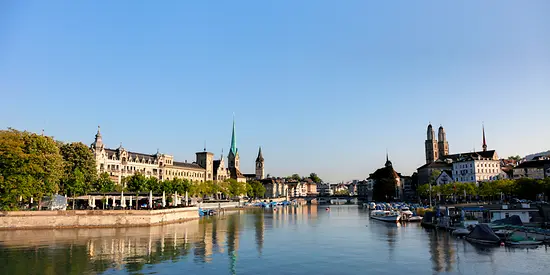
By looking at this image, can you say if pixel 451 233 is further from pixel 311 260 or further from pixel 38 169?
pixel 38 169

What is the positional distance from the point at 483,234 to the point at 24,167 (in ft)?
217

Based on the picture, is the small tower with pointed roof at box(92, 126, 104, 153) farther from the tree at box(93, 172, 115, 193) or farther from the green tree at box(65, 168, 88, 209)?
the green tree at box(65, 168, 88, 209)

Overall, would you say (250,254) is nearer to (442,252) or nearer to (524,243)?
(442,252)

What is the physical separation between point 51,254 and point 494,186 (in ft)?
356

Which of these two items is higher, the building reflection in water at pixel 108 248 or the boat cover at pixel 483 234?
the boat cover at pixel 483 234

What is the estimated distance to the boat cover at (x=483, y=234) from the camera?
50.1m

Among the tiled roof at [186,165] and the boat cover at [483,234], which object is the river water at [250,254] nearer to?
the boat cover at [483,234]

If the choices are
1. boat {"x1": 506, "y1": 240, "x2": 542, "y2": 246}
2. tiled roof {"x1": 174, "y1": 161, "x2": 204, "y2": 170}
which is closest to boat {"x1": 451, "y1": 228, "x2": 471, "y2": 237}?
boat {"x1": 506, "y1": 240, "x2": 542, "y2": 246}

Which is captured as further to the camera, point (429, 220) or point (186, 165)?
point (186, 165)

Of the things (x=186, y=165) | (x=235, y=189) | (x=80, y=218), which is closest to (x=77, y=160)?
(x=80, y=218)

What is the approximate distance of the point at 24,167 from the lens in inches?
2608

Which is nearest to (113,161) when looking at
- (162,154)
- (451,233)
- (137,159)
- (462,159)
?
(137,159)

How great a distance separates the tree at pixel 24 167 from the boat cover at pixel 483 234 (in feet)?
209

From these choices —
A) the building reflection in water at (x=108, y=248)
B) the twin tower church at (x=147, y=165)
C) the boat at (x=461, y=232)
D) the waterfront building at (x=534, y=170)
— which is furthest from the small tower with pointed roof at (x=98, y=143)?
the waterfront building at (x=534, y=170)
